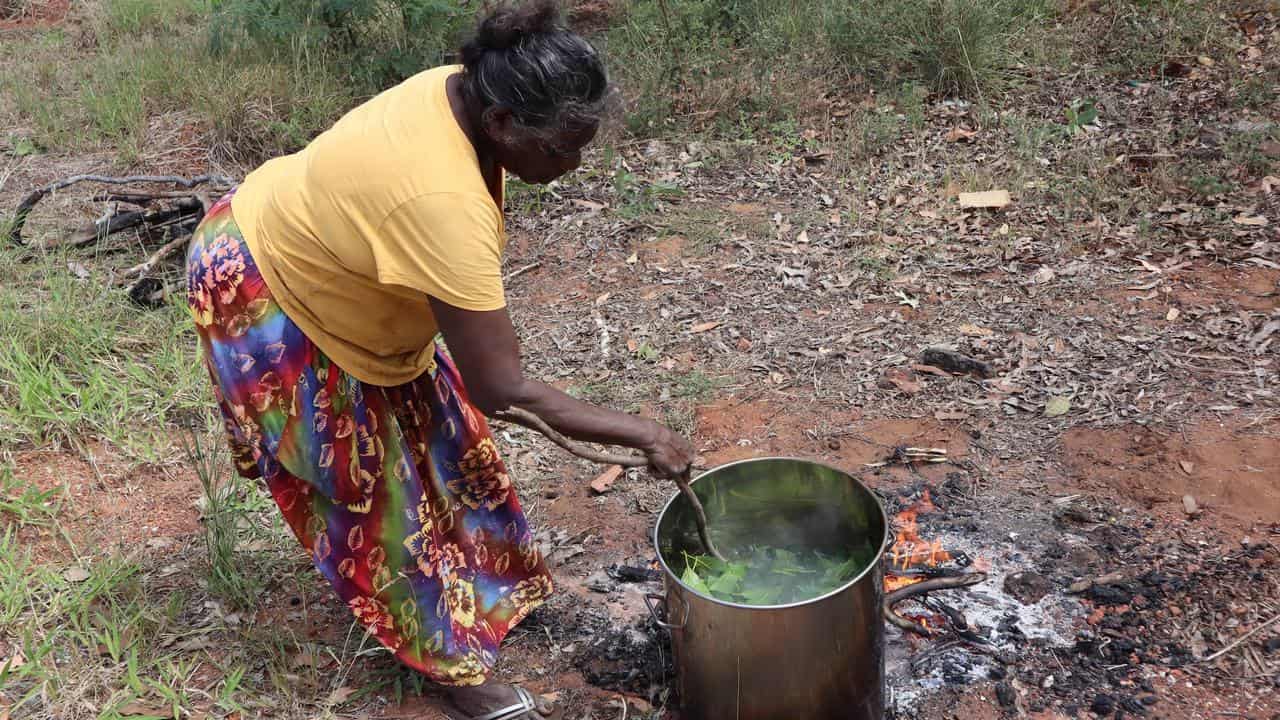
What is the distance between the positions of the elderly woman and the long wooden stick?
38 mm

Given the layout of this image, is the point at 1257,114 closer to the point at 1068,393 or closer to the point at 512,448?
the point at 1068,393

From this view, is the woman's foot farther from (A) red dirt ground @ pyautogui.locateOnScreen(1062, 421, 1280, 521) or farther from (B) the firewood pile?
(B) the firewood pile

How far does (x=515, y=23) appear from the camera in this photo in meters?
1.76

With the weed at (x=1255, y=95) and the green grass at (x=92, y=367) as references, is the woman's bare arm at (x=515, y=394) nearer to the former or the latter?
the green grass at (x=92, y=367)

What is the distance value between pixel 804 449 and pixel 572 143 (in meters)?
1.90

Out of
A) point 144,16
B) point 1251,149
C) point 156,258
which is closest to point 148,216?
point 156,258

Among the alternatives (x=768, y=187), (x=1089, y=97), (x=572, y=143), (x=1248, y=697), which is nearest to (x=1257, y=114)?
(x=1089, y=97)

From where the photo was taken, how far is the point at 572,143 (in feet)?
6.04

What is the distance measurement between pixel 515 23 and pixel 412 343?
77 cm

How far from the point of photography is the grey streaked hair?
5.79 feet

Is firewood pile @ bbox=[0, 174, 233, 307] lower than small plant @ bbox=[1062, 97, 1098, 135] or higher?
higher

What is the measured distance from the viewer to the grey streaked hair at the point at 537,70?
1765mm

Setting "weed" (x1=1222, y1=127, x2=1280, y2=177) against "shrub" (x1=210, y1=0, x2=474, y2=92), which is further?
"shrub" (x1=210, y1=0, x2=474, y2=92)

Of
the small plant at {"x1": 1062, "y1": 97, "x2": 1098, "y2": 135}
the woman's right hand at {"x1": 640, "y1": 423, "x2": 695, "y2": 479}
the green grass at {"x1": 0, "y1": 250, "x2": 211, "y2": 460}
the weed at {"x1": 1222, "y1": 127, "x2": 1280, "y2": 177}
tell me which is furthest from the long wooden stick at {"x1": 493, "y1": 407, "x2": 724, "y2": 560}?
the small plant at {"x1": 1062, "y1": 97, "x2": 1098, "y2": 135}
